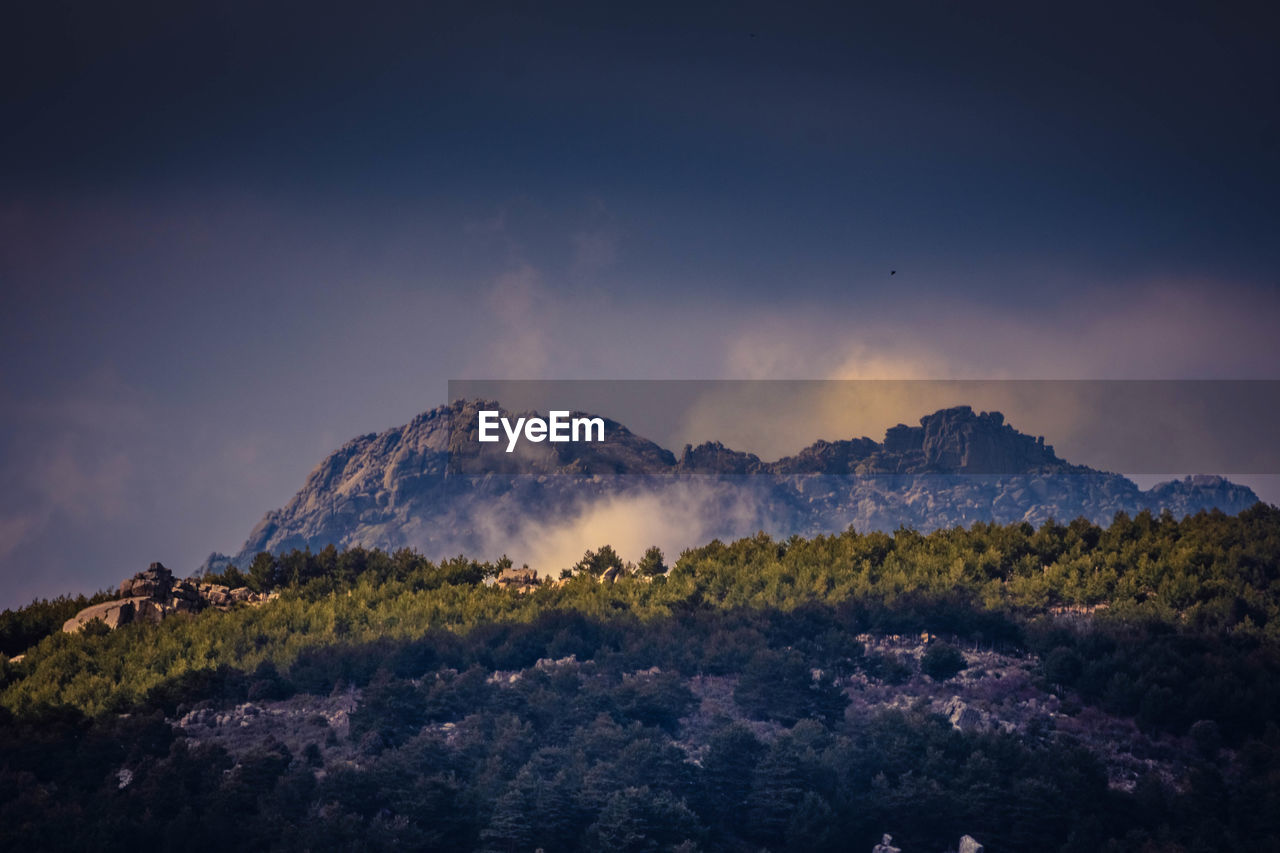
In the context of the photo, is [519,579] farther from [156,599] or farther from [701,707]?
[701,707]

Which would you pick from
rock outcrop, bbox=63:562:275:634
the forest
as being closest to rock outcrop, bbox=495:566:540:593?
the forest

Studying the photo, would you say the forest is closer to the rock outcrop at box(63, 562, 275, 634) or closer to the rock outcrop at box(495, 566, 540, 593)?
the rock outcrop at box(63, 562, 275, 634)

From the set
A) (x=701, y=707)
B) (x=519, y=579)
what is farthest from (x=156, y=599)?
(x=701, y=707)

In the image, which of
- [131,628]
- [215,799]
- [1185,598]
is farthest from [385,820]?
[1185,598]

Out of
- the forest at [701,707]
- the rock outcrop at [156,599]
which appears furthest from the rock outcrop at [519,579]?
the rock outcrop at [156,599]

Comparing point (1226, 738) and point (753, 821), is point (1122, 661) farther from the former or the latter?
point (753, 821)

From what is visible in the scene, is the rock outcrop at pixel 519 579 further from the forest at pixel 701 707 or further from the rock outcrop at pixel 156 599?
the rock outcrop at pixel 156 599
